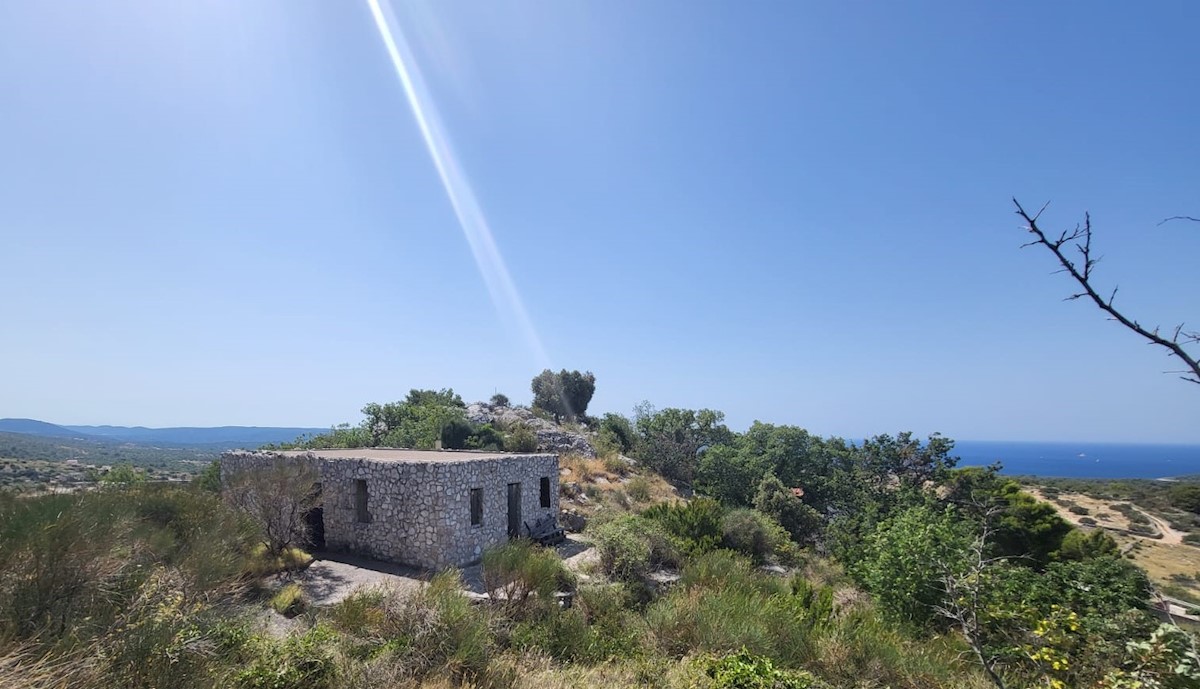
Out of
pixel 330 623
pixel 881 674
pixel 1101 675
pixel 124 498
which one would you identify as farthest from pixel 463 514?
pixel 1101 675

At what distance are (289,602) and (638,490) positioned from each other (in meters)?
15.4

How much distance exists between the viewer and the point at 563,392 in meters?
45.9

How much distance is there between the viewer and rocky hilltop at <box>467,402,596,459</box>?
94.5 ft

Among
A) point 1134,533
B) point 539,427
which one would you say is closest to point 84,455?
point 539,427

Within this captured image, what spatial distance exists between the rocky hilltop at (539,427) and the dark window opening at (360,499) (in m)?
14.9

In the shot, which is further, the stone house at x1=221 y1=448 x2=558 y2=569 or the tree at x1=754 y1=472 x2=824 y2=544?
the tree at x1=754 y1=472 x2=824 y2=544

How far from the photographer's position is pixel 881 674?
6.91 meters

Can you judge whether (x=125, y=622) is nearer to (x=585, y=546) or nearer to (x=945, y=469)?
(x=585, y=546)

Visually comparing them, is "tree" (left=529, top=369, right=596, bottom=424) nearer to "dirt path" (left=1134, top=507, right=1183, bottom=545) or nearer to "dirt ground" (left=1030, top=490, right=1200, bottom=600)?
"dirt ground" (left=1030, top=490, right=1200, bottom=600)

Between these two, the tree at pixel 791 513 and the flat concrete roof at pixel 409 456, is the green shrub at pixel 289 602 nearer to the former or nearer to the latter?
the flat concrete roof at pixel 409 456

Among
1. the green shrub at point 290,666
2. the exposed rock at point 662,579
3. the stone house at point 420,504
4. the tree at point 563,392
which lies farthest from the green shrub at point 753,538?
the tree at point 563,392

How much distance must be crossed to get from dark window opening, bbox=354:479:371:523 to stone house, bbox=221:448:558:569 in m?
0.02

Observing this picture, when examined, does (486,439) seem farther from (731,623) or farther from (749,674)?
(749,674)

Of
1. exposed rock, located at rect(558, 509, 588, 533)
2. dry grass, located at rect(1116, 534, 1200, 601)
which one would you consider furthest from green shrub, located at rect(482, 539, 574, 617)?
dry grass, located at rect(1116, 534, 1200, 601)
